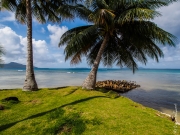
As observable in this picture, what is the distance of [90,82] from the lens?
10133mm

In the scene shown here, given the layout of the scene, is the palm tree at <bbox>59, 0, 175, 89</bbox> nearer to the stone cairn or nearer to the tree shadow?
the tree shadow

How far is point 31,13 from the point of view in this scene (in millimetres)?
9742

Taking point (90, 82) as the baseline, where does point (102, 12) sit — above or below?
above

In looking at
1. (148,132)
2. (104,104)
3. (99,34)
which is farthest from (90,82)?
(148,132)

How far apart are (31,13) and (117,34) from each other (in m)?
6.83

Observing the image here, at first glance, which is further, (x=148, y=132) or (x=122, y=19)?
(x=122, y=19)

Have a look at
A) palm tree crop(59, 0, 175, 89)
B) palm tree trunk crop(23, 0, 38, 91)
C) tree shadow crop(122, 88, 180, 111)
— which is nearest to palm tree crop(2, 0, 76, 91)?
palm tree trunk crop(23, 0, 38, 91)

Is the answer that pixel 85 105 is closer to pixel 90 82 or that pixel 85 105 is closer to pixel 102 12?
pixel 90 82

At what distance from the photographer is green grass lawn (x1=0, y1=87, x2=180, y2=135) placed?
450 centimetres

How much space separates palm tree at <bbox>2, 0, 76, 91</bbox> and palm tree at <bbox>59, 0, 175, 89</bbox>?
4.81ft

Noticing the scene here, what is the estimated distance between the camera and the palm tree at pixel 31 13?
9320 millimetres

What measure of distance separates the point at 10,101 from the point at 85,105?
4.02 metres

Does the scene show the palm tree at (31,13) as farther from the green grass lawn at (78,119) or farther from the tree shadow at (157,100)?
the tree shadow at (157,100)

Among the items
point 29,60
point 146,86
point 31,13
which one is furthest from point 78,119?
point 146,86
